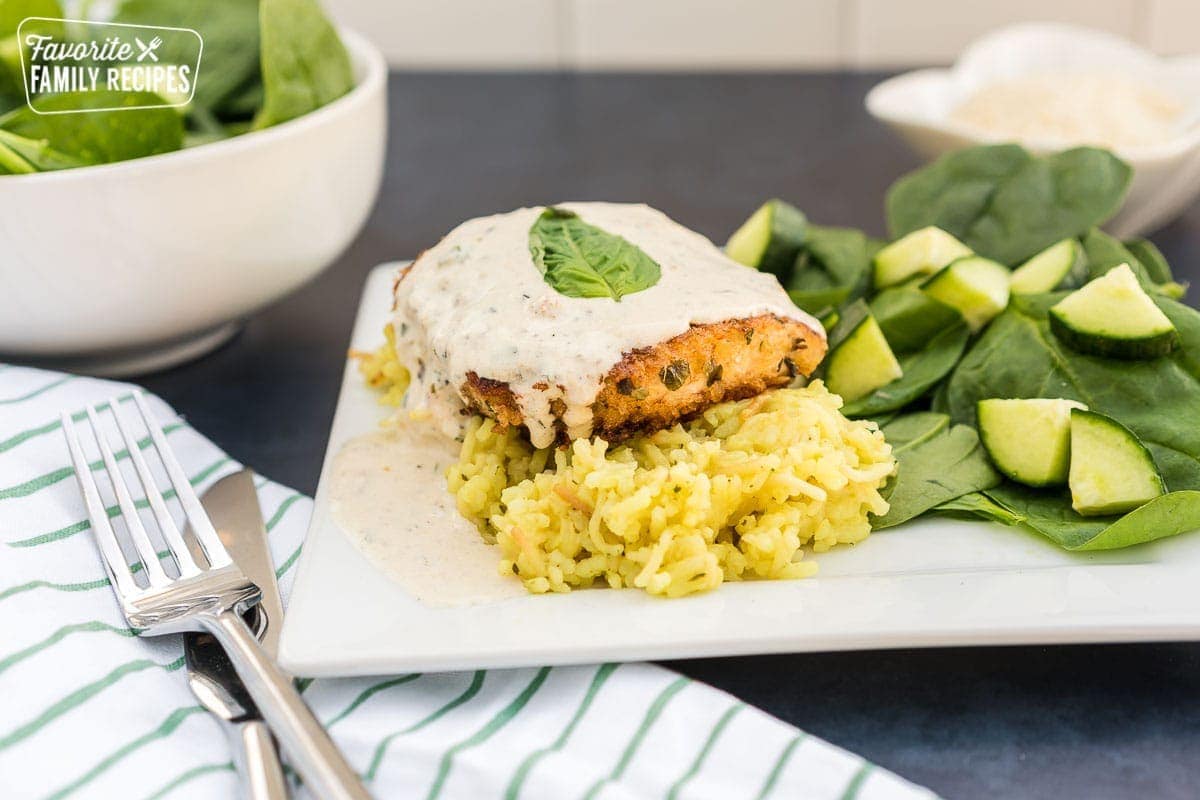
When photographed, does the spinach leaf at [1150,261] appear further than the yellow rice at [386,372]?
Yes

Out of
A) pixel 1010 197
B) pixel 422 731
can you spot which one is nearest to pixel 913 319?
pixel 1010 197

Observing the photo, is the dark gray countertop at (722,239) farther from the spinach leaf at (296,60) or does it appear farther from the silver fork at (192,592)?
the spinach leaf at (296,60)

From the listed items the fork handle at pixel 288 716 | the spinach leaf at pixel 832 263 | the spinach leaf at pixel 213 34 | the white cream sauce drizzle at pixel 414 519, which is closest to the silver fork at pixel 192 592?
the fork handle at pixel 288 716

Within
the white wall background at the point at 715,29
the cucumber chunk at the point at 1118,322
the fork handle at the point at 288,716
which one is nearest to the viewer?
the fork handle at the point at 288,716

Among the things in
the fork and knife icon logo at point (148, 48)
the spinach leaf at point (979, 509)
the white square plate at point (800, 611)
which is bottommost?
the spinach leaf at point (979, 509)

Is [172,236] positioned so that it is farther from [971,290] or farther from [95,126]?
[971,290]

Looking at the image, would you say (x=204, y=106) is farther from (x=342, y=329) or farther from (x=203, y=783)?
(x=203, y=783)

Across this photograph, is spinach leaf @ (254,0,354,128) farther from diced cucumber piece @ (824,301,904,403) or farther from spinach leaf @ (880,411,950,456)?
spinach leaf @ (880,411,950,456)
